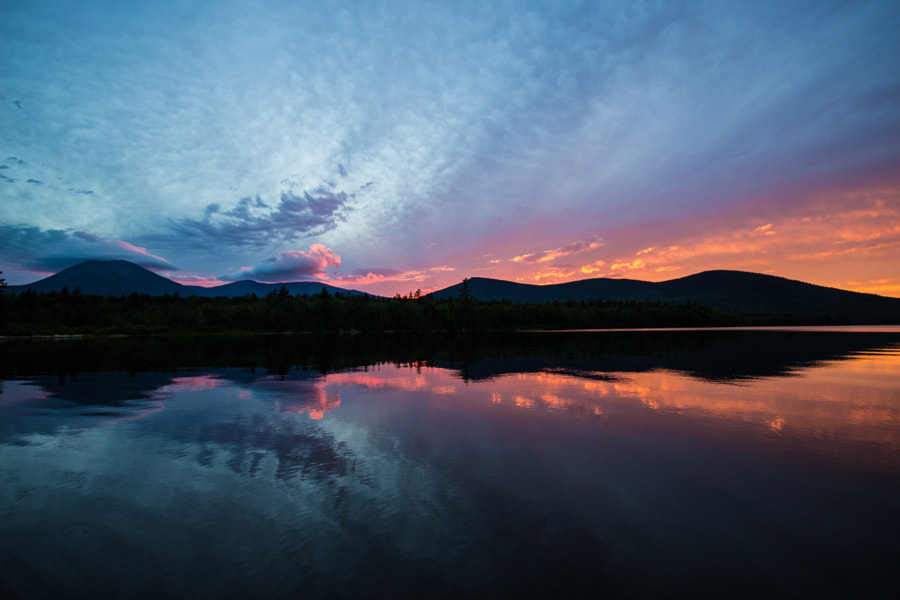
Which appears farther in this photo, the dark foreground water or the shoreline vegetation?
the shoreline vegetation

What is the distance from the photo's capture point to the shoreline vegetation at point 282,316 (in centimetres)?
12375

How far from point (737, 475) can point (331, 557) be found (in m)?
10.1

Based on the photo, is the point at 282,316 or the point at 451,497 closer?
the point at 451,497

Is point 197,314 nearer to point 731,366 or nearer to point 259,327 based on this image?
point 259,327

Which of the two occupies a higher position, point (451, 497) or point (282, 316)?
point (282, 316)

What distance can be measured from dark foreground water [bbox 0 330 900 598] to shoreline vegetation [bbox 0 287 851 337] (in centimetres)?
12223

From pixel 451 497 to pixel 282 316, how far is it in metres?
159

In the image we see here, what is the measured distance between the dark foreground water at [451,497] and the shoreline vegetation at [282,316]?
122231 mm

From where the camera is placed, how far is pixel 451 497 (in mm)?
9133

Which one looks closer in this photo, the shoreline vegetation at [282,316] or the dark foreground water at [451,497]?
the dark foreground water at [451,497]

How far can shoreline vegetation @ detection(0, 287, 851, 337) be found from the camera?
124 m

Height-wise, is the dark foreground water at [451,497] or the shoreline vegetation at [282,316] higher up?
the shoreline vegetation at [282,316]

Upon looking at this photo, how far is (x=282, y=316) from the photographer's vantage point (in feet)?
507

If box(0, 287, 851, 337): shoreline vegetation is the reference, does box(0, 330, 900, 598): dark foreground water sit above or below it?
below
